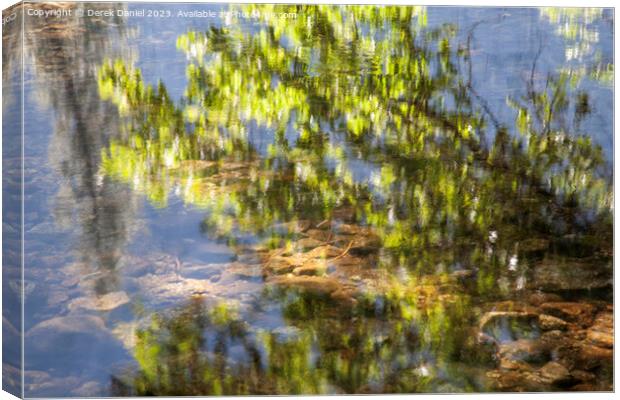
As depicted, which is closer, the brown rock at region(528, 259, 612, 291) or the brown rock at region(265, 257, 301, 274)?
the brown rock at region(265, 257, 301, 274)

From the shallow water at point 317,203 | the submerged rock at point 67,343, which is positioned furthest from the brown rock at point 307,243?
the submerged rock at point 67,343

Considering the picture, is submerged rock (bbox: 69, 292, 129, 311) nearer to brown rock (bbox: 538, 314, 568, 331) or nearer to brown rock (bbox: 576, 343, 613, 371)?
brown rock (bbox: 538, 314, 568, 331)

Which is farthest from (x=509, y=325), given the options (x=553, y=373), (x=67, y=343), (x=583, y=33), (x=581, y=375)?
(x=67, y=343)

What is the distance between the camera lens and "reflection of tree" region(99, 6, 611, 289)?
5.66m

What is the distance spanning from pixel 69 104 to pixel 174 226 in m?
0.80

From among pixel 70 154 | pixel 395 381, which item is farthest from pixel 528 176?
pixel 70 154

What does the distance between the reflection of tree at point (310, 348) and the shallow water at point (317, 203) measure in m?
0.01

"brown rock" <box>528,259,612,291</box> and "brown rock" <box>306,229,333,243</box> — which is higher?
"brown rock" <box>306,229,333,243</box>

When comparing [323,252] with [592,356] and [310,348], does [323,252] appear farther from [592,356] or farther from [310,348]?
[592,356]

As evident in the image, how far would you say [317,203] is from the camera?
570 centimetres

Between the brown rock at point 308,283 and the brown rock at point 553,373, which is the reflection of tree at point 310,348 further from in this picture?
the brown rock at point 553,373

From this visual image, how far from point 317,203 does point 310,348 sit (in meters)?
0.73

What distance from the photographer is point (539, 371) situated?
5762 mm

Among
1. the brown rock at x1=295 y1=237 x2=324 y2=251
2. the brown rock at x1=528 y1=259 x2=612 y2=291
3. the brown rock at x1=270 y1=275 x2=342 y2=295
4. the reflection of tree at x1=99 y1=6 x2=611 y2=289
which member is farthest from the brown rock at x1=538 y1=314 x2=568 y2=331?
the brown rock at x1=295 y1=237 x2=324 y2=251
